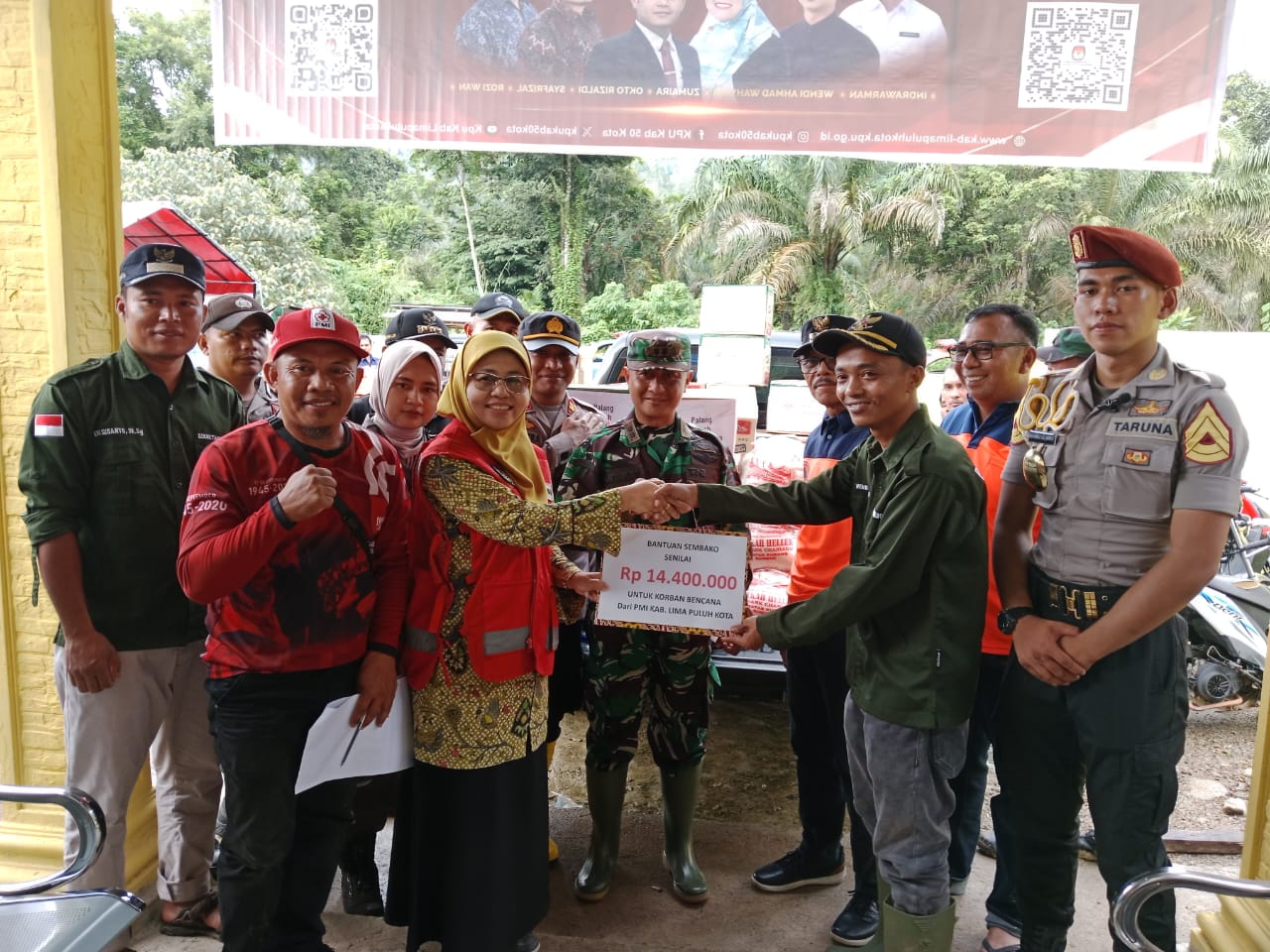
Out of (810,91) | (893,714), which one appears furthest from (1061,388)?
(810,91)

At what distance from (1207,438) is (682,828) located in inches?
89.7

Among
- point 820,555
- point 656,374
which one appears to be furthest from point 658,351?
point 820,555

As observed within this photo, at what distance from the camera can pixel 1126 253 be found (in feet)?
7.15

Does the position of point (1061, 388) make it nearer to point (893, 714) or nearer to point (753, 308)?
point (893, 714)

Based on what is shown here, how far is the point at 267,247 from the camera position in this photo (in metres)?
19.2

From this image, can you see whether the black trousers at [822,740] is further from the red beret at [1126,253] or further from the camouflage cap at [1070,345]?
the camouflage cap at [1070,345]

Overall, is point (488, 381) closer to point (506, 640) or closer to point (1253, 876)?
point (506, 640)

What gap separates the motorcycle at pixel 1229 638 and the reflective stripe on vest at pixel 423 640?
4.81 m

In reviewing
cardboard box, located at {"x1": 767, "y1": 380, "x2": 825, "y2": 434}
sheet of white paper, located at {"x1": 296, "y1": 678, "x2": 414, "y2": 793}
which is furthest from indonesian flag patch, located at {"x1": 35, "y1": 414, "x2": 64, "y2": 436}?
cardboard box, located at {"x1": 767, "y1": 380, "x2": 825, "y2": 434}

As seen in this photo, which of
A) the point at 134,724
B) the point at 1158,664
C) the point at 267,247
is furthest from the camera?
the point at 267,247

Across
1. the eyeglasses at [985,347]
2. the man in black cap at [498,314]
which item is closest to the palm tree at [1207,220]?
the man in black cap at [498,314]

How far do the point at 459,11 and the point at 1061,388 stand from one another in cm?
523

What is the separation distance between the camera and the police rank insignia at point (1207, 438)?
2090mm

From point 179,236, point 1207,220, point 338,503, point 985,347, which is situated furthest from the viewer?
point 1207,220
